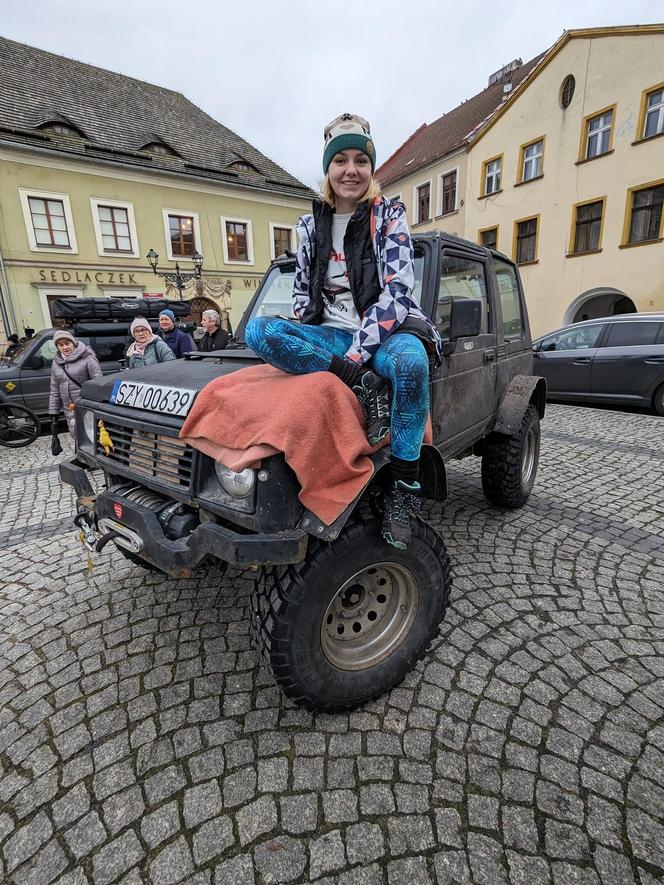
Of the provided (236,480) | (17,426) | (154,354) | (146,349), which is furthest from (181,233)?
(236,480)

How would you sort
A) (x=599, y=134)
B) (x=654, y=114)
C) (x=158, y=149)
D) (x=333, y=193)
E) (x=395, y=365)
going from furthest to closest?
1. (x=158, y=149)
2. (x=599, y=134)
3. (x=654, y=114)
4. (x=333, y=193)
5. (x=395, y=365)

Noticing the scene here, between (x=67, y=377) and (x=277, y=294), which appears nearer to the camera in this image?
(x=277, y=294)

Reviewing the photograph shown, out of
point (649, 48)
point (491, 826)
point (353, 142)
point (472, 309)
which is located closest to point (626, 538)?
point (472, 309)

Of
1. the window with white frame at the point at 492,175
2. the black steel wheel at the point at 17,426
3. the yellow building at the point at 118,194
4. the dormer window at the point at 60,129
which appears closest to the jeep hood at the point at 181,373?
the black steel wheel at the point at 17,426

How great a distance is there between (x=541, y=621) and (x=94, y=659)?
2517 mm

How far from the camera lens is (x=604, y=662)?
2266 millimetres

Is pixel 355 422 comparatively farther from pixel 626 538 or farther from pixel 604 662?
pixel 626 538

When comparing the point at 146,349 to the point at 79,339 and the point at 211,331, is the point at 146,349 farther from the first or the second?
the point at 79,339

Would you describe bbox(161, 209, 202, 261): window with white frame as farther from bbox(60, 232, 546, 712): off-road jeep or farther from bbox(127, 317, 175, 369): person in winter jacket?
bbox(60, 232, 546, 712): off-road jeep

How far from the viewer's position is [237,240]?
864 inches

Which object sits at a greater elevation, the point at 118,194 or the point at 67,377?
the point at 118,194

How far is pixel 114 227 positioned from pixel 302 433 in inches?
850

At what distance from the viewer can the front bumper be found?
5.16 feet

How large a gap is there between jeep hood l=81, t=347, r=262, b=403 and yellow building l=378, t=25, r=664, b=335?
1710cm
